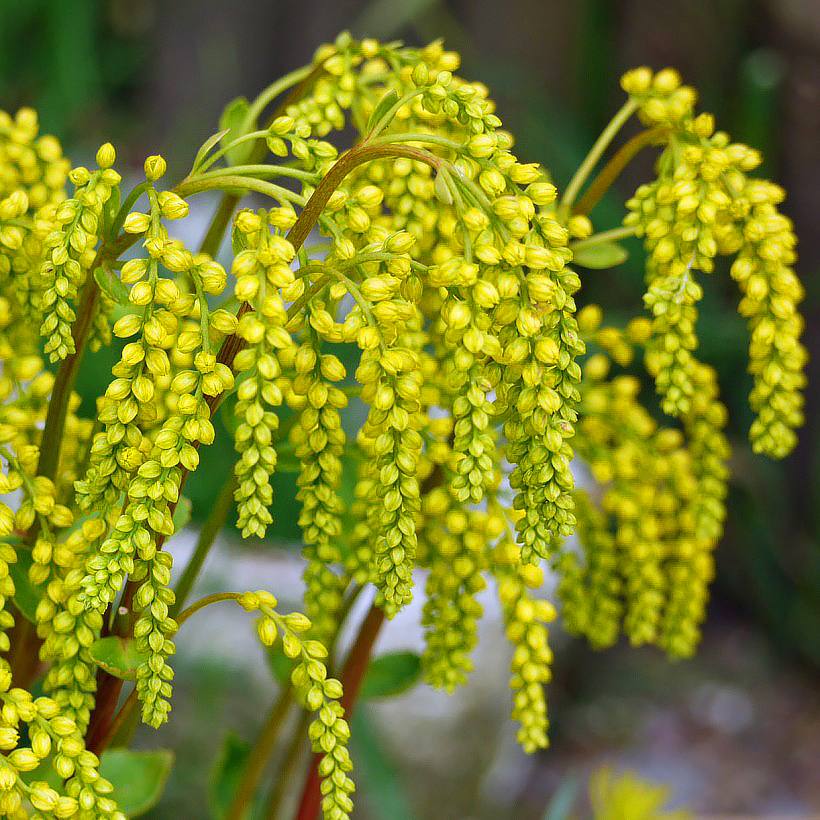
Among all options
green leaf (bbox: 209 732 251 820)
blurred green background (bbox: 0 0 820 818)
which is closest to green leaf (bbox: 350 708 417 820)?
green leaf (bbox: 209 732 251 820)

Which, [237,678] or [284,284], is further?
[237,678]

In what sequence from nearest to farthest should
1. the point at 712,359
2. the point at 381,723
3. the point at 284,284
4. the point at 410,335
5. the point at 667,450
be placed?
the point at 284,284 < the point at 410,335 < the point at 667,450 < the point at 381,723 < the point at 712,359

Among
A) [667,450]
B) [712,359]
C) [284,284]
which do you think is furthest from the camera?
[712,359]

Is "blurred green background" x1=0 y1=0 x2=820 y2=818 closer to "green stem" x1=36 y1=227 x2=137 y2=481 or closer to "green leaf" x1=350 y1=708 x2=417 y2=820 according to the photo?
"green leaf" x1=350 y1=708 x2=417 y2=820

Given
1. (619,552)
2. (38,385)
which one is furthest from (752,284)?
(38,385)

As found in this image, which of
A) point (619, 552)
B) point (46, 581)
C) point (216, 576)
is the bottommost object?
point (216, 576)

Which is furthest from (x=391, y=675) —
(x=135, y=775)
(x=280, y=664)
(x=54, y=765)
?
(x=54, y=765)

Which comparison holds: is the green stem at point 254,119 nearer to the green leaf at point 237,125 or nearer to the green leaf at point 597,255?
the green leaf at point 237,125

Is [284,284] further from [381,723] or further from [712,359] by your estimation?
[712,359]
